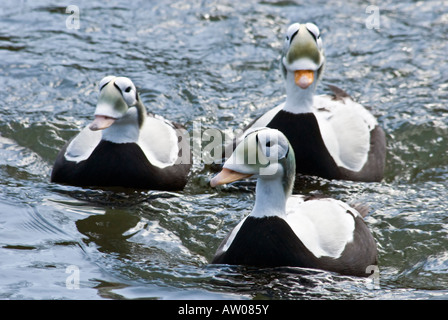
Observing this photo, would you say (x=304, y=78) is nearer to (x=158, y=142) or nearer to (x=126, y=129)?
(x=158, y=142)

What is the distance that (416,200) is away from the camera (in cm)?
688

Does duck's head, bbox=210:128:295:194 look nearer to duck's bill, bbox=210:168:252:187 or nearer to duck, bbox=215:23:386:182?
duck's bill, bbox=210:168:252:187

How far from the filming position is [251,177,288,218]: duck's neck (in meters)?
5.36

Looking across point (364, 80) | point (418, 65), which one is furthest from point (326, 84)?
point (418, 65)

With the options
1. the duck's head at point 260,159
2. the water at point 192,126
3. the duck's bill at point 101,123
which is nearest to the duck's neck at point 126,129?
the duck's bill at point 101,123

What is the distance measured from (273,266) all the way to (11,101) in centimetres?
420

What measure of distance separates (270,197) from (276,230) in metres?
0.22

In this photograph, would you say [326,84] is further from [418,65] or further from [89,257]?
[89,257]

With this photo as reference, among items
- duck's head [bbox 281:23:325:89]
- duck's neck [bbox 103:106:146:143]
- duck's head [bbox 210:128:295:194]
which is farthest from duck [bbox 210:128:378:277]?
duck's neck [bbox 103:106:146:143]

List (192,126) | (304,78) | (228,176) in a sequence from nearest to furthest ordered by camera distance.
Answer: (228,176)
(304,78)
(192,126)

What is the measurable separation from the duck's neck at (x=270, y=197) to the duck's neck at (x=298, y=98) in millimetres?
1957

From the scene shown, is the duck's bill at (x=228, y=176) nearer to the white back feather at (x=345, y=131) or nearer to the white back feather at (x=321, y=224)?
the white back feather at (x=321, y=224)

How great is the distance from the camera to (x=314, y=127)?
23.5 feet

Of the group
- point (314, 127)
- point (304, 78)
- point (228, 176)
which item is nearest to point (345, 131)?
point (314, 127)
